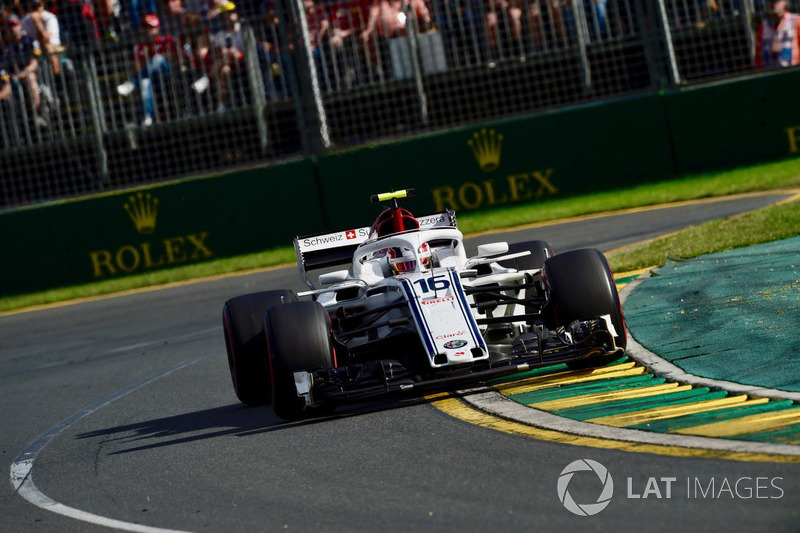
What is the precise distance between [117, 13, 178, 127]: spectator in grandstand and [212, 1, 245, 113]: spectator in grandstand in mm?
645

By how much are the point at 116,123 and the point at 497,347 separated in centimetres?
1161

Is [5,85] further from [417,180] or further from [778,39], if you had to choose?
[778,39]

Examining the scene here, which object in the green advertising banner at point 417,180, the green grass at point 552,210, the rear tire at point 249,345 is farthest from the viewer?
the green advertising banner at point 417,180

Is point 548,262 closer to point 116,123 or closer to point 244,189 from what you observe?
point 244,189

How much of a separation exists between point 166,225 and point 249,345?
9402mm

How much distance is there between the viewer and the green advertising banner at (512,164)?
53.1ft

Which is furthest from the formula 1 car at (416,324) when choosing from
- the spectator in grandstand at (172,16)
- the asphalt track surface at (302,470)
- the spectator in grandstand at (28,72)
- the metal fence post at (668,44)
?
the spectator in grandstand at (28,72)

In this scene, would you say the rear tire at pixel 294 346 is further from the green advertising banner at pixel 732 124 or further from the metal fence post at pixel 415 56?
the green advertising banner at pixel 732 124

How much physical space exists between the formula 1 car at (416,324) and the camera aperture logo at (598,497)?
1435 mm

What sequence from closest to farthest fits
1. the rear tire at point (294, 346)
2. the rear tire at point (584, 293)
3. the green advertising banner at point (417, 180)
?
1. the rear tire at point (294, 346)
2. the rear tire at point (584, 293)
3. the green advertising banner at point (417, 180)

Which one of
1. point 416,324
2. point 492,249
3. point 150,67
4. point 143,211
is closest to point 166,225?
point 143,211

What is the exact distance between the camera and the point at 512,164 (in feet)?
53.4

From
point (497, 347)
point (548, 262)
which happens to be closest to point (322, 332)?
point (497, 347)

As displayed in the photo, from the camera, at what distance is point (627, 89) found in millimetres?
16484
